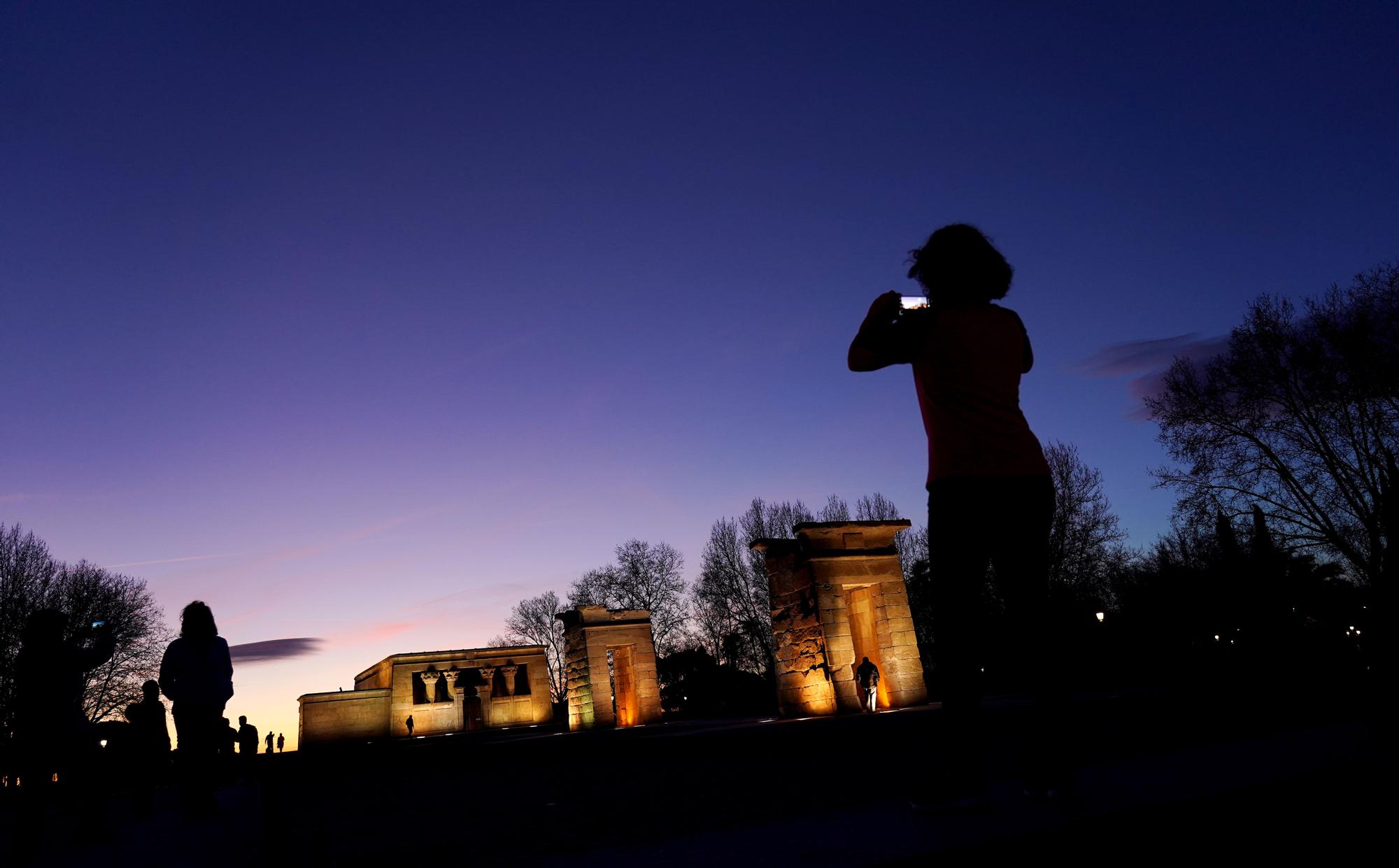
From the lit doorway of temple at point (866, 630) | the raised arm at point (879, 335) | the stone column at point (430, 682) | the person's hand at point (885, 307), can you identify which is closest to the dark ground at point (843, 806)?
the raised arm at point (879, 335)

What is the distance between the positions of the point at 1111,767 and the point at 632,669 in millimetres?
22883

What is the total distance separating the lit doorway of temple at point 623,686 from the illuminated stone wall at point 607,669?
0.07ft

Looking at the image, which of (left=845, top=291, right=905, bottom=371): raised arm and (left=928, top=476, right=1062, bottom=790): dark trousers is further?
(left=845, top=291, right=905, bottom=371): raised arm

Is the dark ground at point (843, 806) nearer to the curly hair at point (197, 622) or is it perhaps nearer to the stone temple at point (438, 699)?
the curly hair at point (197, 622)

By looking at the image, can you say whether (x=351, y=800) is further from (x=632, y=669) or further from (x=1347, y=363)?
(x=1347, y=363)

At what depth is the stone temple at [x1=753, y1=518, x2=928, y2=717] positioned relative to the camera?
15695mm

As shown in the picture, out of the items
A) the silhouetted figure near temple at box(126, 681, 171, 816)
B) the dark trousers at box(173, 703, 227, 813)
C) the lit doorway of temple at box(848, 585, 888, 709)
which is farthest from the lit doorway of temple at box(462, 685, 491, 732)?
the dark trousers at box(173, 703, 227, 813)

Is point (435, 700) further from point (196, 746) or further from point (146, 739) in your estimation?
point (196, 746)

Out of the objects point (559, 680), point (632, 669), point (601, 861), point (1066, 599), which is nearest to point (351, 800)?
point (601, 861)

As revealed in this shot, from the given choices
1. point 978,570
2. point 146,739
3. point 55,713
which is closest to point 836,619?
point 146,739

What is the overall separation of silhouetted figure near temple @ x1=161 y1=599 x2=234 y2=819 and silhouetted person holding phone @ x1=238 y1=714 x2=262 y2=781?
252cm

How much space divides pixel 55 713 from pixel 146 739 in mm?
3934

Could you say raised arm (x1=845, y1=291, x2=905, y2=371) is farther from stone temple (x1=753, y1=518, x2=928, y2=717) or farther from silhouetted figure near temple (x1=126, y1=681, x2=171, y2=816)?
stone temple (x1=753, y1=518, x2=928, y2=717)

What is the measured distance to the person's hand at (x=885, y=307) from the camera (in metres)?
2.90
